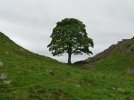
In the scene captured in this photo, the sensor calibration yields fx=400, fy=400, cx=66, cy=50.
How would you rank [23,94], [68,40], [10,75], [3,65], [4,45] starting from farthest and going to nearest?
[68,40]
[4,45]
[3,65]
[10,75]
[23,94]

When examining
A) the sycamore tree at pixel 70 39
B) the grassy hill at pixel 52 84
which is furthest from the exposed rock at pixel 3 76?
the sycamore tree at pixel 70 39

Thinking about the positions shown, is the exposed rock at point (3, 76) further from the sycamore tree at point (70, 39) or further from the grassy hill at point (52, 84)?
the sycamore tree at point (70, 39)

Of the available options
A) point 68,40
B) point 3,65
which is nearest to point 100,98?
point 3,65

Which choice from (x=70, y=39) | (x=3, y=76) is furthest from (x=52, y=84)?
(x=70, y=39)

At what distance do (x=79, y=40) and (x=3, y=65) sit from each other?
48840 mm

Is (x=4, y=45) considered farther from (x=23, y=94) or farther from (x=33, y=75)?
(x=23, y=94)

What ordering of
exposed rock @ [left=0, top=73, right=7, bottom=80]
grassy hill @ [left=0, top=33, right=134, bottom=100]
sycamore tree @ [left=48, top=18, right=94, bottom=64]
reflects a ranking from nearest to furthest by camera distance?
grassy hill @ [left=0, top=33, right=134, bottom=100] → exposed rock @ [left=0, top=73, right=7, bottom=80] → sycamore tree @ [left=48, top=18, right=94, bottom=64]

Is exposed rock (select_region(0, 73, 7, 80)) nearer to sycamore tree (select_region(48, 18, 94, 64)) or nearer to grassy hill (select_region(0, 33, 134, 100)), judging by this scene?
grassy hill (select_region(0, 33, 134, 100))

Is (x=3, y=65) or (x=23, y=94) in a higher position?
(x=3, y=65)

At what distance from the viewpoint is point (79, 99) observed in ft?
126

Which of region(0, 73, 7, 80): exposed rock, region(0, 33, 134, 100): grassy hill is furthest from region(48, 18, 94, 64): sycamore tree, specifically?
region(0, 73, 7, 80): exposed rock

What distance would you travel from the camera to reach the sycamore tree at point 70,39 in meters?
94.7

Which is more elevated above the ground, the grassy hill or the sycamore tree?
the sycamore tree

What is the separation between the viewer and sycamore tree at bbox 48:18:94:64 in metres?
94.7
